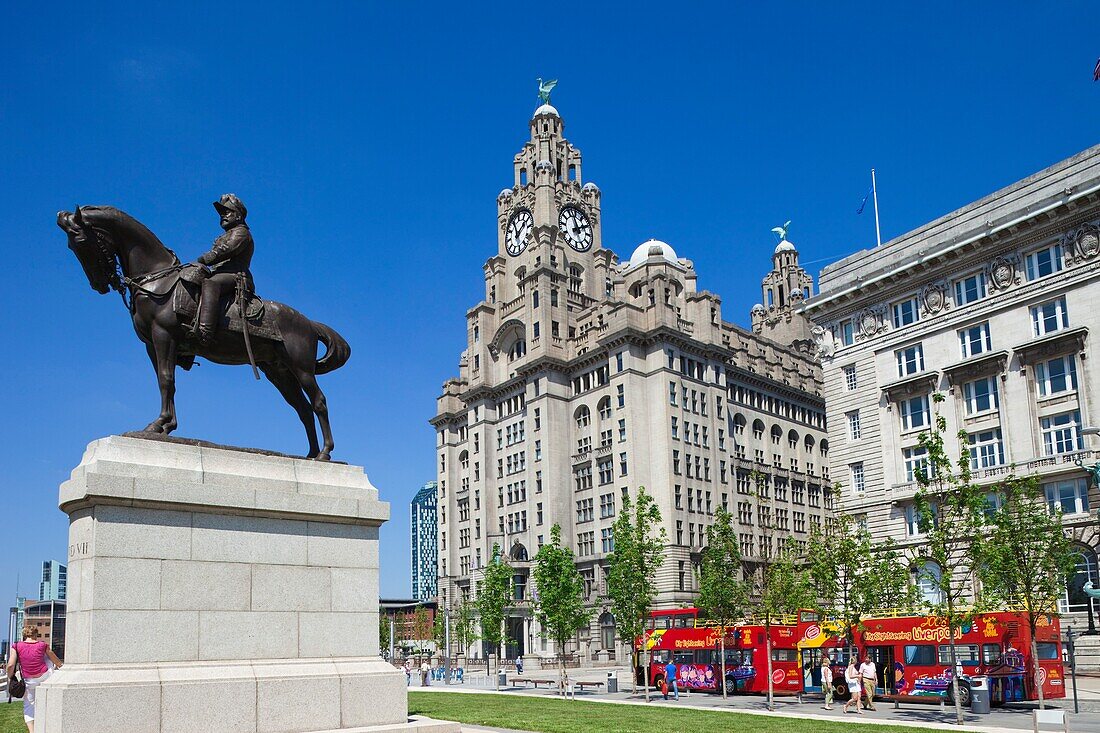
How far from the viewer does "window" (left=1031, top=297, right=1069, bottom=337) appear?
175ft

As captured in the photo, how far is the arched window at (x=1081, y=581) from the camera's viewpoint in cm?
5100

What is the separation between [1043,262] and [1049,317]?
3073 millimetres

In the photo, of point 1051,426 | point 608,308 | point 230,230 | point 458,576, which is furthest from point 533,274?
point 230,230

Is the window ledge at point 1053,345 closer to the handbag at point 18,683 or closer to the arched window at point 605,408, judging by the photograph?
the arched window at point 605,408

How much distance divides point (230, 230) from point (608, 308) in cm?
8533

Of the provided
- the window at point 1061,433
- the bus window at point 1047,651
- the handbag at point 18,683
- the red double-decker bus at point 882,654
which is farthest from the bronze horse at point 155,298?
the window at point 1061,433

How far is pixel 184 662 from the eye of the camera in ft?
48.0

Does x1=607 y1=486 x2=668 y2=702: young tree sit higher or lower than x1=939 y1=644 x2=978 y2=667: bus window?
higher

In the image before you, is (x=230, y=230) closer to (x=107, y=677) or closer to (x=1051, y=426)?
(x=107, y=677)

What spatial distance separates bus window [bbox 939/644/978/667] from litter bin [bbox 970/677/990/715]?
2134mm

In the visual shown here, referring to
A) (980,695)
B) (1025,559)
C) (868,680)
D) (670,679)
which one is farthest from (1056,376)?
(670,679)

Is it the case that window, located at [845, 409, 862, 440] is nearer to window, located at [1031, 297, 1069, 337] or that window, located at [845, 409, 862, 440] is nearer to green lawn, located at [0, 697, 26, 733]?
window, located at [1031, 297, 1069, 337]

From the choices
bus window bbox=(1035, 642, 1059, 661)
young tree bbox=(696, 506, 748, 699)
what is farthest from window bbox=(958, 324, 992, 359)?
bus window bbox=(1035, 642, 1059, 661)

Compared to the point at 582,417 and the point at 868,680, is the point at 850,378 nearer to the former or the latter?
the point at 868,680
